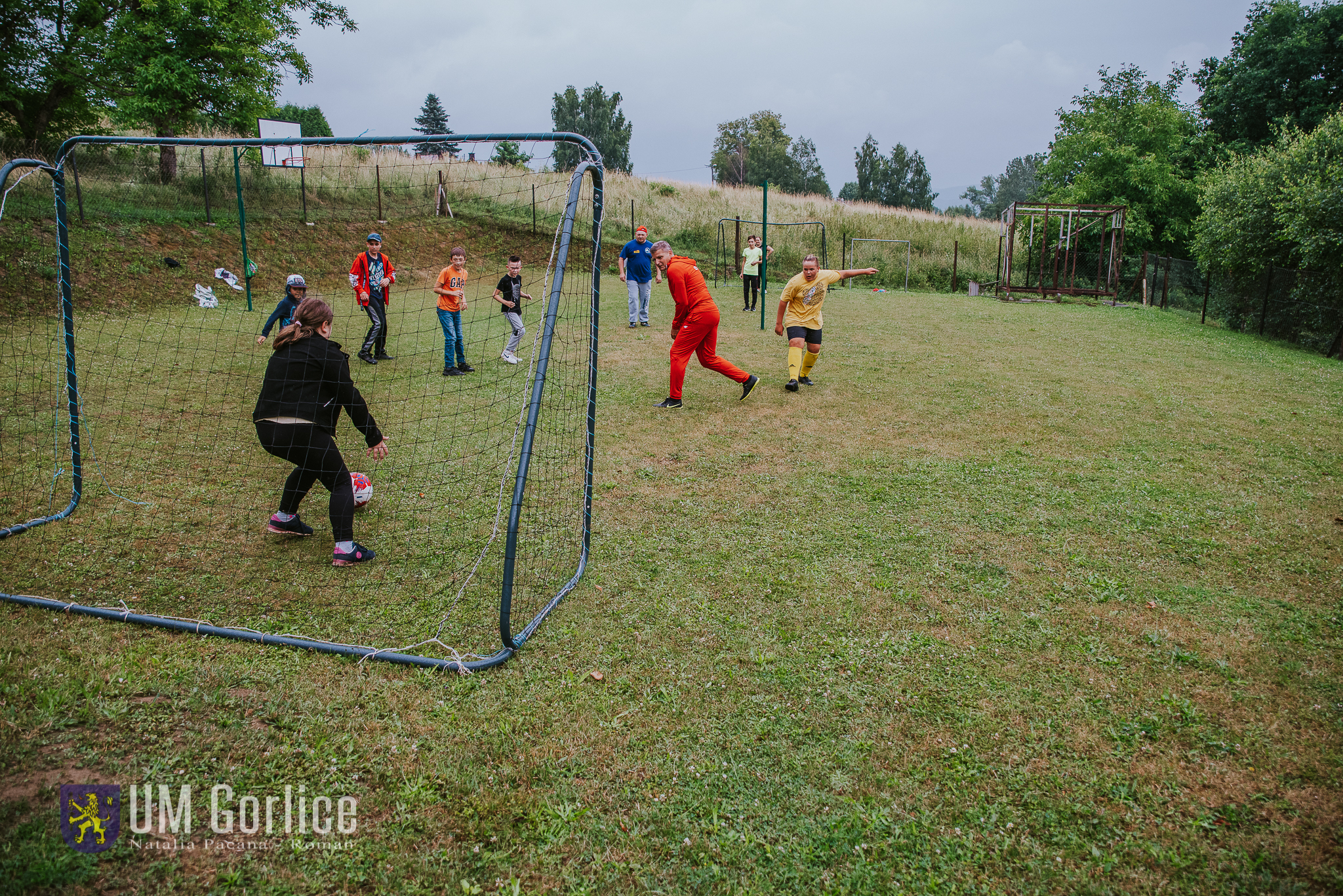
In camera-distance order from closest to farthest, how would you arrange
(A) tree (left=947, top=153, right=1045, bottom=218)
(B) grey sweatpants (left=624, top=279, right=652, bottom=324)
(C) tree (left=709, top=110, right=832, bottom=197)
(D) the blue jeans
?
(D) the blue jeans, (B) grey sweatpants (left=624, top=279, right=652, bottom=324), (C) tree (left=709, top=110, right=832, bottom=197), (A) tree (left=947, top=153, right=1045, bottom=218)

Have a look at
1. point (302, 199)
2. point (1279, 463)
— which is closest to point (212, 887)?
point (1279, 463)

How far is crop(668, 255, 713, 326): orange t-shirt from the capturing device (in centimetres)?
798

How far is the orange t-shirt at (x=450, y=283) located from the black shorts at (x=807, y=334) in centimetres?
434

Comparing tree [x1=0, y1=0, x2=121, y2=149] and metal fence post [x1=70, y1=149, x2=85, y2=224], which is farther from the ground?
tree [x1=0, y1=0, x2=121, y2=149]

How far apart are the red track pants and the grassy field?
2.55 meters

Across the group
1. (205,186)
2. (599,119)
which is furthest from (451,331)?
(599,119)

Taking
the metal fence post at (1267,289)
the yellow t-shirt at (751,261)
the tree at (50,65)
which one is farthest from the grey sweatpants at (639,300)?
the tree at (50,65)

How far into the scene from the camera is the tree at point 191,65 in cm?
1870

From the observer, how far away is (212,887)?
2400 millimetres

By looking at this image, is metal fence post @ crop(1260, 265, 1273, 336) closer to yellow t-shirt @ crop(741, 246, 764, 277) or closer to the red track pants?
yellow t-shirt @ crop(741, 246, 764, 277)

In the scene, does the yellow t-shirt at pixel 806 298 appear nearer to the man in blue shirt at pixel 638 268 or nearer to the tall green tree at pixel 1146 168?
the man in blue shirt at pixel 638 268

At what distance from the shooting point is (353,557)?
4.57m

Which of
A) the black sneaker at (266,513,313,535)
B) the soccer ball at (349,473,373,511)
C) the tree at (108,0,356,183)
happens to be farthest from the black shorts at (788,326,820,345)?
the tree at (108,0,356,183)

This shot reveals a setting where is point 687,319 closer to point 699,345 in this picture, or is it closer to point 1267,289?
point 699,345
